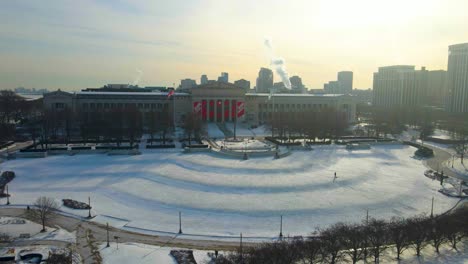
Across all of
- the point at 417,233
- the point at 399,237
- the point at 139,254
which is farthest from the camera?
the point at 139,254

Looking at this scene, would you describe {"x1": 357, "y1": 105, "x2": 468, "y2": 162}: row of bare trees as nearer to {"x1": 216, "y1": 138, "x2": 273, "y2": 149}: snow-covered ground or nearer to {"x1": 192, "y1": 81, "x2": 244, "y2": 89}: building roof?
{"x1": 216, "y1": 138, "x2": 273, "y2": 149}: snow-covered ground

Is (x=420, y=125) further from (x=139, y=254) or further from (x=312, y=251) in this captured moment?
(x=139, y=254)

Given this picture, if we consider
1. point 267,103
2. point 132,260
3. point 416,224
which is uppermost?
point 267,103

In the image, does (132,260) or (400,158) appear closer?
(132,260)

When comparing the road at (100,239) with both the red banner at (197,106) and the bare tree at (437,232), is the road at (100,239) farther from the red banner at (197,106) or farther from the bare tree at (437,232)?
the red banner at (197,106)

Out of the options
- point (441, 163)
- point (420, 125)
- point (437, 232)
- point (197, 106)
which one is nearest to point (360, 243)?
point (437, 232)

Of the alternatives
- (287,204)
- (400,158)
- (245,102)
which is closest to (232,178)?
(287,204)

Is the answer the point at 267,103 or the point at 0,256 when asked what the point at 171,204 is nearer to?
the point at 0,256
